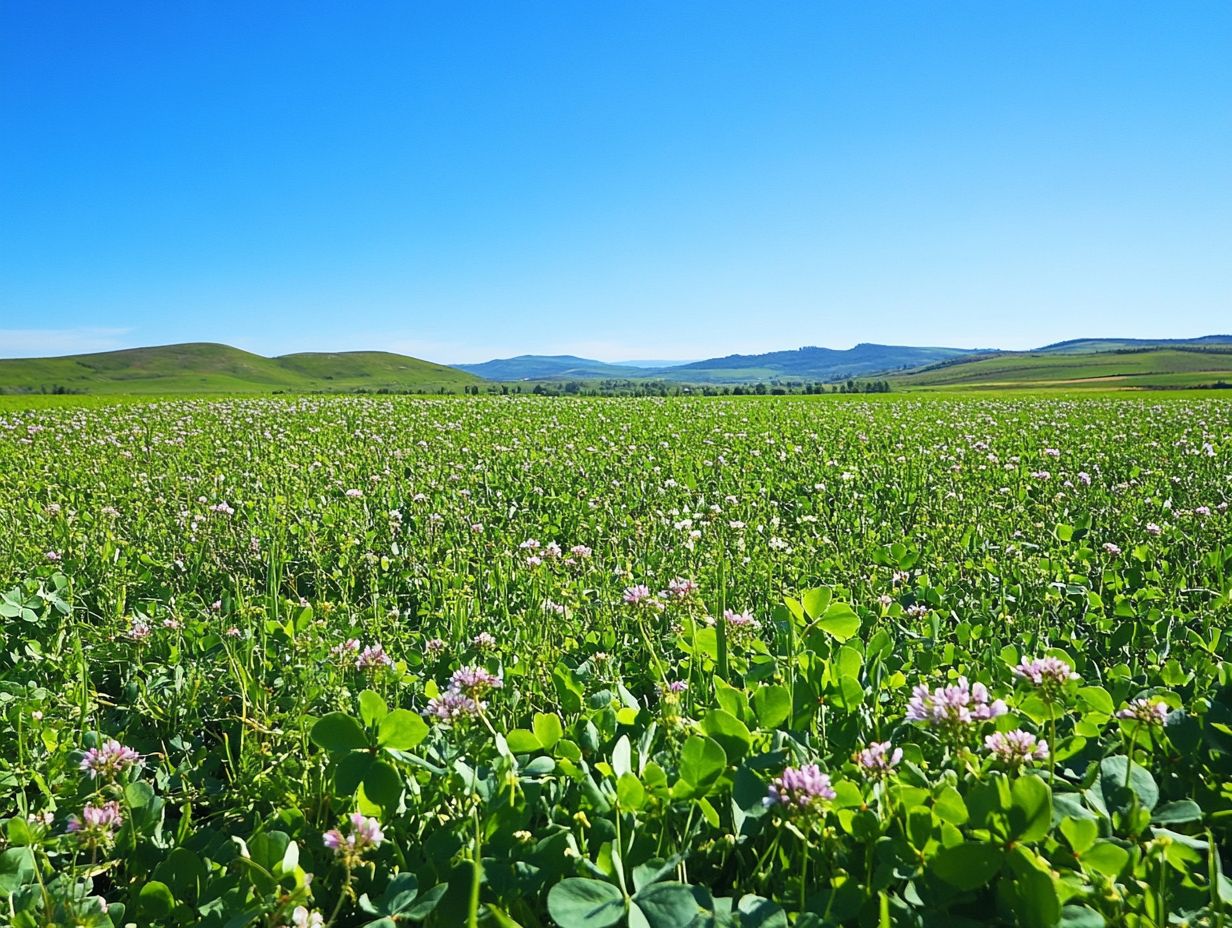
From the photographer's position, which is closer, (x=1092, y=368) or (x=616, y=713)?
(x=616, y=713)

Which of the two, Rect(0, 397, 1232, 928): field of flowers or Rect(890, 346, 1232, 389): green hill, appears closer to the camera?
Rect(0, 397, 1232, 928): field of flowers

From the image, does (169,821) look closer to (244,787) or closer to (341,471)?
(244,787)

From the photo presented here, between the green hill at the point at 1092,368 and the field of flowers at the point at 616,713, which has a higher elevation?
the green hill at the point at 1092,368

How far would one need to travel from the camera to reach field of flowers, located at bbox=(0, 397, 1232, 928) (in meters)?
→ 1.45

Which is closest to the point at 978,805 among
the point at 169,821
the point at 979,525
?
the point at 169,821

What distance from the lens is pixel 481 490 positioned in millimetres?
7348

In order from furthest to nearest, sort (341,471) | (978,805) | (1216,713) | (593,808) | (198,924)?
(341,471), (1216,713), (593,808), (198,924), (978,805)

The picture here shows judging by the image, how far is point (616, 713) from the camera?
7.37 feet

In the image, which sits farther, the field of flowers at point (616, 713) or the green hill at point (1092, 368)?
the green hill at point (1092, 368)

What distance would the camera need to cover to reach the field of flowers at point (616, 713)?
145 cm

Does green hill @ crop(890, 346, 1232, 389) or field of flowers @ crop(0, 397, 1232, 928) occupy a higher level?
green hill @ crop(890, 346, 1232, 389)

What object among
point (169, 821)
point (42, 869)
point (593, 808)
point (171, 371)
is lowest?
point (169, 821)

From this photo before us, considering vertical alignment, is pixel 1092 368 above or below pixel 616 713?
above

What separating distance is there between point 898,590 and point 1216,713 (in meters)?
2.16
